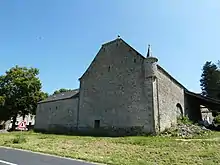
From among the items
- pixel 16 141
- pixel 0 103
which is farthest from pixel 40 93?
pixel 16 141

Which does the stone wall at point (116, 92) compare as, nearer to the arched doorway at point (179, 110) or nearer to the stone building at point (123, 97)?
the stone building at point (123, 97)

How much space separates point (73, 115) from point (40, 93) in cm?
2123

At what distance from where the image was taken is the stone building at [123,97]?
2194cm

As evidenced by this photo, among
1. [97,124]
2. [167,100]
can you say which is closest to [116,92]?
[97,124]

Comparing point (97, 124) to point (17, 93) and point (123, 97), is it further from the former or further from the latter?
point (17, 93)

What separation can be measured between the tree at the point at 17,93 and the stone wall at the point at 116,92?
21056 mm

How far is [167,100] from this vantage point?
24.2 m

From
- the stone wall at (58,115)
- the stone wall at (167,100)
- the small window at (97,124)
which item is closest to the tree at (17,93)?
the stone wall at (58,115)

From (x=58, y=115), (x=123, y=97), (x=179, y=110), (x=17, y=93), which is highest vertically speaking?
(x=17, y=93)

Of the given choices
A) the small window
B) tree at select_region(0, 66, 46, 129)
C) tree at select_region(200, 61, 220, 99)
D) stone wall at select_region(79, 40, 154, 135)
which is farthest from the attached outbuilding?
tree at select_region(200, 61, 220, 99)

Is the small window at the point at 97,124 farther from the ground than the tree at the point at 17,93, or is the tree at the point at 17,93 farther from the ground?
the tree at the point at 17,93

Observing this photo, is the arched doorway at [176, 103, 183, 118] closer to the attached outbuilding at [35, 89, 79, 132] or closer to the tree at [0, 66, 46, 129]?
the attached outbuilding at [35, 89, 79, 132]

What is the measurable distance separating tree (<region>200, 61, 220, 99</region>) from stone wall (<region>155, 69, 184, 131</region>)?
→ 14.9m

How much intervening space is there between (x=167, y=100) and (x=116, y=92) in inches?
225
